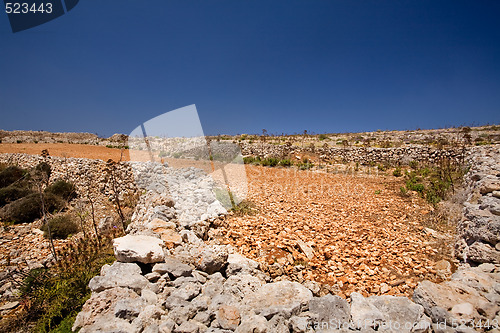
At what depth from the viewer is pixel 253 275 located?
361cm

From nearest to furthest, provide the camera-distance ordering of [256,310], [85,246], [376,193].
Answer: [256,310] < [85,246] < [376,193]

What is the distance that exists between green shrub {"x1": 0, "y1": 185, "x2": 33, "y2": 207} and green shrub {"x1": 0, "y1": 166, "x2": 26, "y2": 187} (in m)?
2.81

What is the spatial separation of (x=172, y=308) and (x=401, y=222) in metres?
6.07

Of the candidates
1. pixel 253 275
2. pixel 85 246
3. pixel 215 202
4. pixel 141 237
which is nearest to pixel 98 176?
pixel 85 246

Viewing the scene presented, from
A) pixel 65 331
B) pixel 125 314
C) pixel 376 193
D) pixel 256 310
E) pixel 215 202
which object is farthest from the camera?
pixel 376 193

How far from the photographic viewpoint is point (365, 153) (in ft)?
65.2

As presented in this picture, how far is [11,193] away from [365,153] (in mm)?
23980

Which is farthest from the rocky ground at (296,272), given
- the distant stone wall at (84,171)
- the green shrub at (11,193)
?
the distant stone wall at (84,171)

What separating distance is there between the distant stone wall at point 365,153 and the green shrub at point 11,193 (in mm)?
16942

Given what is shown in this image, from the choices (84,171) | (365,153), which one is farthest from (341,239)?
(365,153)

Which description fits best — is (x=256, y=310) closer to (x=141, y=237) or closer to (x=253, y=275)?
(x=253, y=275)

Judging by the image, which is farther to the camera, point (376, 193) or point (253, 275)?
point (376, 193)

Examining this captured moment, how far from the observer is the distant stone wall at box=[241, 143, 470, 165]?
17.0m

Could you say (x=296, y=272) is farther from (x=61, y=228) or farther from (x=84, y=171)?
(x=84, y=171)
